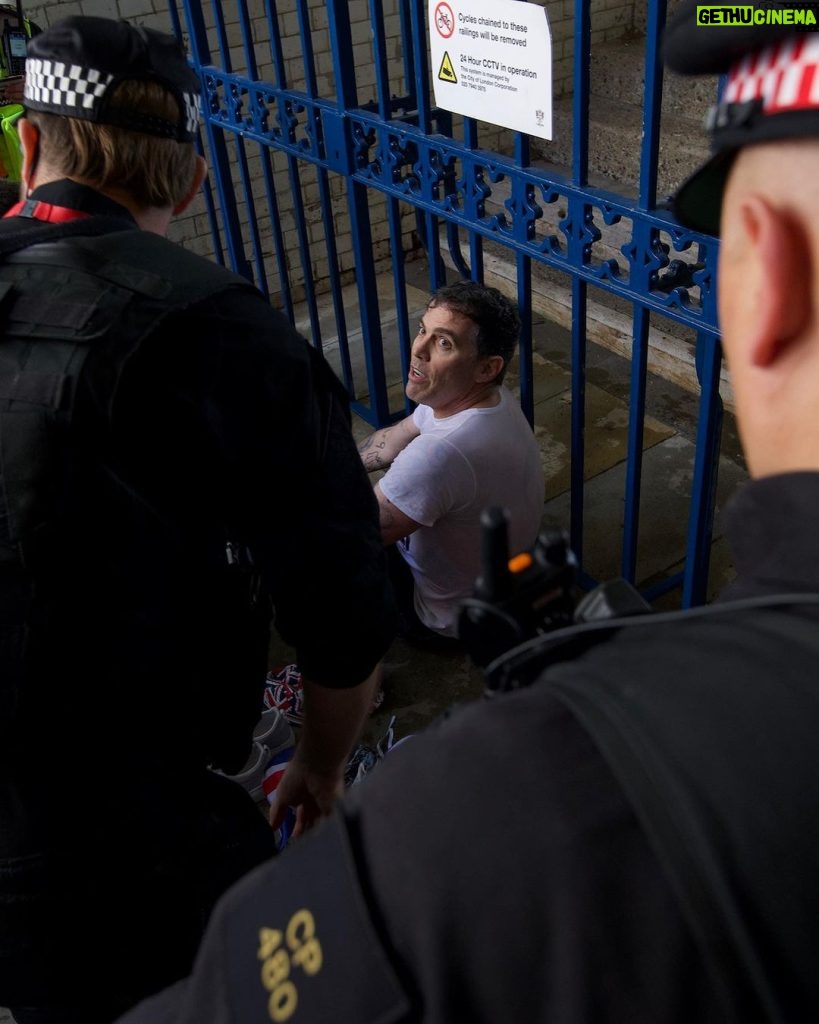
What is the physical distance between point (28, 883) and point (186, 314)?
896mm

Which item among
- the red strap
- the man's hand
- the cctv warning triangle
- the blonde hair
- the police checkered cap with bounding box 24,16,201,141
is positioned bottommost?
the man's hand

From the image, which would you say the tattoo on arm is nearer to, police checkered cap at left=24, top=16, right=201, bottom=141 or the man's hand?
the man's hand

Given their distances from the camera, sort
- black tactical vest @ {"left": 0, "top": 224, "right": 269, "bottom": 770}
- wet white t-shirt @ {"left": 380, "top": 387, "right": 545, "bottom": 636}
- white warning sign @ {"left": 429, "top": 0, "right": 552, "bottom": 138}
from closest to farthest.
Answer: black tactical vest @ {"left": 0, "top": 224, "right": 269, "bottom": 770} → white warning sign @ {"left": 429, "top": 0, "right": 552, "bottom": 138} → wet white t-shirt @ {"left": 380, "top": 387, "right": 545, "bottom": 636}

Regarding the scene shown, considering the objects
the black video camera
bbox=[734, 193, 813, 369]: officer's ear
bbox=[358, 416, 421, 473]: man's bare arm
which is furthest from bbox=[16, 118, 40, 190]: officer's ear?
bbox=[358, 416, 421, 473]: man's bare arm

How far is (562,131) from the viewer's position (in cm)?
510

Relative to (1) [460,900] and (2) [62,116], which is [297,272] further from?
(1) [460,900]

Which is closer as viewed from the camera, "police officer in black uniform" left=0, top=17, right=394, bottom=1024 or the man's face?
"police officer in black uniform" left=0, top=17, right=394, bottom=1024

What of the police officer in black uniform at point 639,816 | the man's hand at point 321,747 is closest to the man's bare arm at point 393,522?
the man's hand at point 321,747

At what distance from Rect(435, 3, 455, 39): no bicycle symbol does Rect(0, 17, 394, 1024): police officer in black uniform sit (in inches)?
41.2

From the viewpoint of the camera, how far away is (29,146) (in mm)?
1415

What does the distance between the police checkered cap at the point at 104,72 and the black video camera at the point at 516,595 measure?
0.99m

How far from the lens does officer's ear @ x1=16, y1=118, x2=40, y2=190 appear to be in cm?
140

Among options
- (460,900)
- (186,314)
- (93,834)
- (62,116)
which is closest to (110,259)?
(186,314)

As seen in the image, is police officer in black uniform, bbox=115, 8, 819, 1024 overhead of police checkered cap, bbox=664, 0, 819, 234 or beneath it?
beneath
